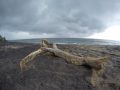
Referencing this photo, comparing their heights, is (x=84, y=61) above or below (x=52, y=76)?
above

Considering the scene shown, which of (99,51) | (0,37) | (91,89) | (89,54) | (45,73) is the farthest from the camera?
(0,37)

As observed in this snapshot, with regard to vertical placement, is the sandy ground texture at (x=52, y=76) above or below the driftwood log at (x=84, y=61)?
below

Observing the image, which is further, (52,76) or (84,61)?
(84,61)

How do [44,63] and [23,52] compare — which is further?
[23,52]

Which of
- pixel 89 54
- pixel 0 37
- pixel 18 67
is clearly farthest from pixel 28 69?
pixel 0 37

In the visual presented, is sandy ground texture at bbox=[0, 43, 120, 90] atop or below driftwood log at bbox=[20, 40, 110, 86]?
below

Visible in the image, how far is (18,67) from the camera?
12.1 metres

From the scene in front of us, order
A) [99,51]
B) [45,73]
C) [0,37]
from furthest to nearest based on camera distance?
[0,37] → [99,51] → [45,73]

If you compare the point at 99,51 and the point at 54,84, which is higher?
the point at 99,51

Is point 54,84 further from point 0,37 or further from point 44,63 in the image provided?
point 0,37

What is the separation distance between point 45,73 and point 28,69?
925mm

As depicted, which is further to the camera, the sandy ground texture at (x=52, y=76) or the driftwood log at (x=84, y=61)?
the driftwood log at (x=84, y=61)

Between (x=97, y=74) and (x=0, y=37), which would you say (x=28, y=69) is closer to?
(x=97, y=74)

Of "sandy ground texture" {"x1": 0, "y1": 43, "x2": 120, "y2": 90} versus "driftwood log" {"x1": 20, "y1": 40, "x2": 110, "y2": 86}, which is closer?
"sandy ground texture" {"x1": 0, "y1": 43, "x2": 120, "y2": 90}
